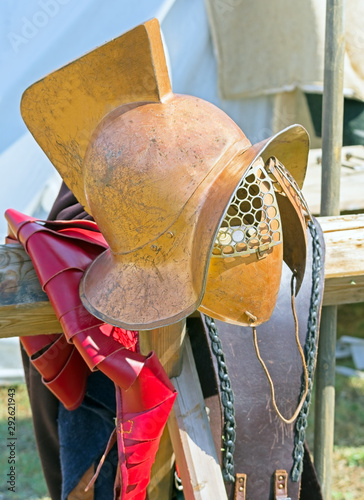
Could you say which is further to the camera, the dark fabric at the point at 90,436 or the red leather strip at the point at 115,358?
the dark fabric at the point at 90,436

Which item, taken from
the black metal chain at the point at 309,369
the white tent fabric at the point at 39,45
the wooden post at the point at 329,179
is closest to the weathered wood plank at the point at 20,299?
the black metal chain at the point at 309,369

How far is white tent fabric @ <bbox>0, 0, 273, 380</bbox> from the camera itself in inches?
114

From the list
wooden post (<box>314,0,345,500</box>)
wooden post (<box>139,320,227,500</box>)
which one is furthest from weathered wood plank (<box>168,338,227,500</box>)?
wooden post (<box>314,0,345,500</box>)

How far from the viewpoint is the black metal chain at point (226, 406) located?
1287 mm

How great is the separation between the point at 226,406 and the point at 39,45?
2.21 metres

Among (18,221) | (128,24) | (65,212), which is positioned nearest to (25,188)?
(128,24)

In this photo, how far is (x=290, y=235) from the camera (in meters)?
1.15

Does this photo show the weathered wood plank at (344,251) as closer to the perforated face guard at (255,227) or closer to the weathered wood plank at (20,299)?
the perforated face guard at (255,227)

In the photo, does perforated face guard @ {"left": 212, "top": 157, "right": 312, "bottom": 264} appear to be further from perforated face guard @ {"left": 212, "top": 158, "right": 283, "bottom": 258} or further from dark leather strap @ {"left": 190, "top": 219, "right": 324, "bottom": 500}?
dark leather strap @ {"left": 190, "top": 219, "right": 324, "bottom": 500}

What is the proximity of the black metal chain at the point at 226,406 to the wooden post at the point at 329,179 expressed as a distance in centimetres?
56

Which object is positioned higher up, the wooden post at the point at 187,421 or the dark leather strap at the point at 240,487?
the wooden post at the point at 187,421

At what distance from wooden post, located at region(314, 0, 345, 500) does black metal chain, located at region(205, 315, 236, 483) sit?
0.56 m

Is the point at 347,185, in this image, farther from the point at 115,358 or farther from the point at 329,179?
the point at 115,358

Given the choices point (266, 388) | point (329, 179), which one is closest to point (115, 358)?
point (266, 388)
